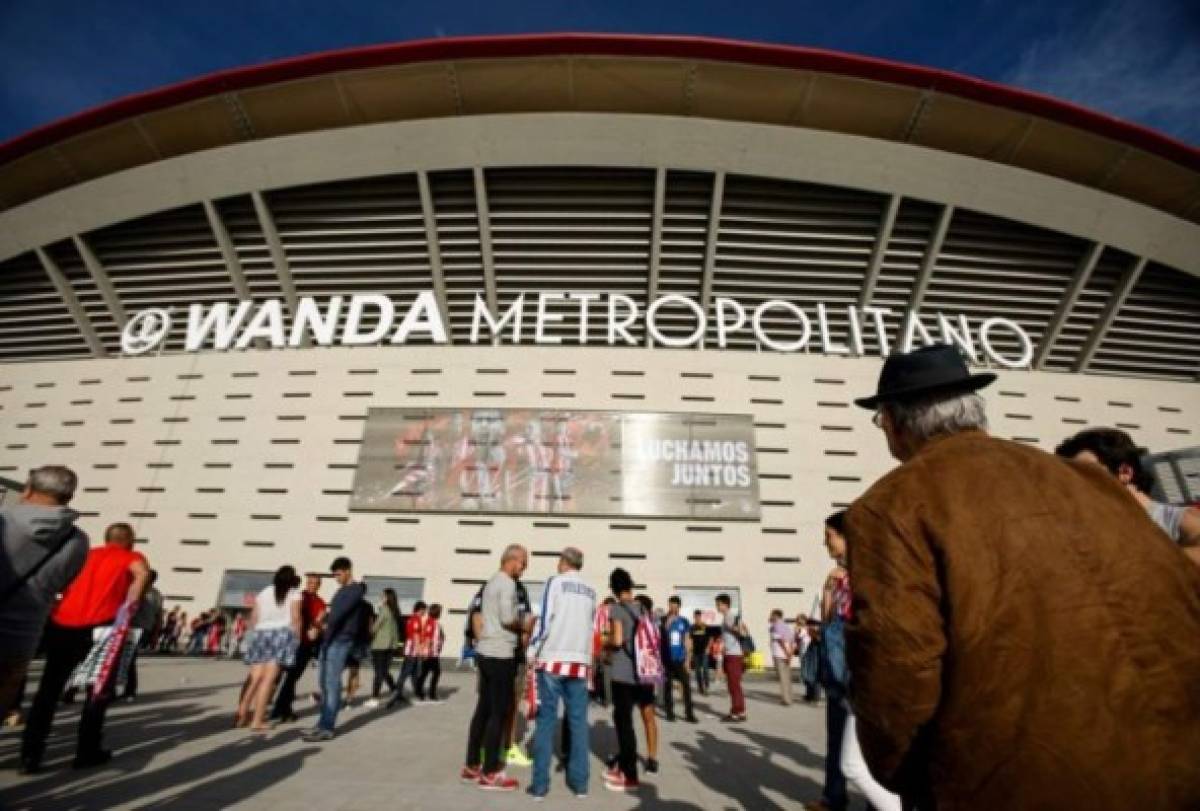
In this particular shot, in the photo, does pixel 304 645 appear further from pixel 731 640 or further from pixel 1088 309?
pixel 1088 309

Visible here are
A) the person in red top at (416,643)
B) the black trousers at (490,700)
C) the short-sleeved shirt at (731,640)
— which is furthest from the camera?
the person in red top at (416,643)

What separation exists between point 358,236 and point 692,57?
38.0ft

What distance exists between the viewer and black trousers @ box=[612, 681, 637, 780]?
4531mm

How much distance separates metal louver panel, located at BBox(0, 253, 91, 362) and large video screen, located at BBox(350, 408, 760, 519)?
12.3 m

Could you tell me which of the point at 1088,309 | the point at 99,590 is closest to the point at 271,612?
the point at 99,590

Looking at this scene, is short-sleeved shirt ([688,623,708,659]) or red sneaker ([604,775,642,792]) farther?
short-sleeved shirt ([688,623,708,659])

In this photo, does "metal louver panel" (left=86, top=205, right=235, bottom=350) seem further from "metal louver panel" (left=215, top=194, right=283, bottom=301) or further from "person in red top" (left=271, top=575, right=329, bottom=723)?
"person in red top" (left=271, top=575, right=329, bottom=723)

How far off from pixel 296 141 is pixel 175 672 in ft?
48.9

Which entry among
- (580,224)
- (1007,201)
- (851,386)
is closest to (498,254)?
(580,224)

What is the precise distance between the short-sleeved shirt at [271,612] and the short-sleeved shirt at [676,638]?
15.7ft

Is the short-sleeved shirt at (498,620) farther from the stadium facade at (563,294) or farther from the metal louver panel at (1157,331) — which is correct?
the metal louver panel at (1157,331)

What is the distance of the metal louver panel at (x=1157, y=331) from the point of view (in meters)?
18.6

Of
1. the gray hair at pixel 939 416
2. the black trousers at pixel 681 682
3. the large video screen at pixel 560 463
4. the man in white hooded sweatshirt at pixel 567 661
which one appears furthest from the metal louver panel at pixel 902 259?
the gray hair at pixel 939 416

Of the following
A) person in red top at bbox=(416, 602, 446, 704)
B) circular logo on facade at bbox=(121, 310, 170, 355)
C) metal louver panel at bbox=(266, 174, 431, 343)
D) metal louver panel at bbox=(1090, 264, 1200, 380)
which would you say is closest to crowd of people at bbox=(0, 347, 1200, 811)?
person in red top at bbox=(416, 602, 446, 704)
